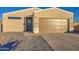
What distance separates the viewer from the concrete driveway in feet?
13.1

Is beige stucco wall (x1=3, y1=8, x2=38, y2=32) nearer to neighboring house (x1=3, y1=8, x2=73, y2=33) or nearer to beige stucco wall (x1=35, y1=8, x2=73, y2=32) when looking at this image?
neighboring house (x1=3, y1=8, x2=73, y2=33)

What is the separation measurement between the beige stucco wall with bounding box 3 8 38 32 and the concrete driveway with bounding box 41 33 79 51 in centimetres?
53

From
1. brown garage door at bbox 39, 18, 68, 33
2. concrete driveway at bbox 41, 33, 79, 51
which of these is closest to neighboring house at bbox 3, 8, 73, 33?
brown garage door at bbox 39, 18, 68, 33

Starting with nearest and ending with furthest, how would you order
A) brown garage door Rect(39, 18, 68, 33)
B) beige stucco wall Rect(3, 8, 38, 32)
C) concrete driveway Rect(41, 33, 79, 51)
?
concrete driveway Rect(41, 33, 79, 51)
beige stucco wall Rect(3, 8, 38, 32)
brown garage door Rect(39, 18, 68, 33)

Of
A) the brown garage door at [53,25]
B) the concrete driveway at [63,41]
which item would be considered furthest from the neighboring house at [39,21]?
the concrete driveway at [63,41]

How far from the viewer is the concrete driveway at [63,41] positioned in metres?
3.99

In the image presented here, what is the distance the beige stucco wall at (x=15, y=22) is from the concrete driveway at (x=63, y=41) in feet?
1.74

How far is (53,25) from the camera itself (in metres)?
4.41

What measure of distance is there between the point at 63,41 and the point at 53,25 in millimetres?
464

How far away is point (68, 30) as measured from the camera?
4305 millimetres

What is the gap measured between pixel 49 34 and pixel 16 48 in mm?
780

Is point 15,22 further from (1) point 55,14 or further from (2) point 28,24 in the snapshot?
(1) point 55,14
